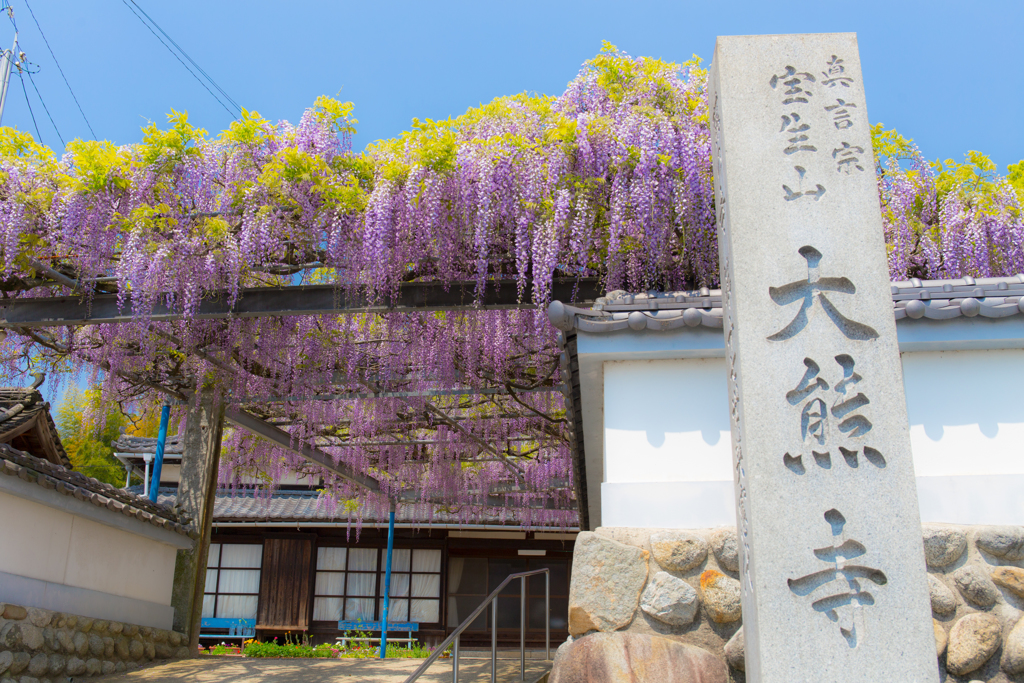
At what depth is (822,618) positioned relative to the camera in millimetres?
2334

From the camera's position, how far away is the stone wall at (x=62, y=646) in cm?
514

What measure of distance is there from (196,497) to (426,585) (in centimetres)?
504

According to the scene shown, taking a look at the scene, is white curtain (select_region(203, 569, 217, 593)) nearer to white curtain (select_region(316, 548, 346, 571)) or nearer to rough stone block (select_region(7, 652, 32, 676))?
white curtain (select_region(316, 548, 346, 571))

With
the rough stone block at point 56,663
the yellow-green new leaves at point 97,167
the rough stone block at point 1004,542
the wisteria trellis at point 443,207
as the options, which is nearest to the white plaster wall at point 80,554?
the rough stone block at point 56,663

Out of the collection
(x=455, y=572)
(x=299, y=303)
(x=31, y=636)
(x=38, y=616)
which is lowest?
(x=31, y=636)

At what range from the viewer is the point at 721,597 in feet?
10.8

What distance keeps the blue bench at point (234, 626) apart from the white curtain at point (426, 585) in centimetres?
242

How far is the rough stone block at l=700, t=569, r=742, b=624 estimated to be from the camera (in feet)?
10.8

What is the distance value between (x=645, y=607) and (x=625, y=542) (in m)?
0.29

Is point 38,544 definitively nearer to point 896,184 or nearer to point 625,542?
point 625,542

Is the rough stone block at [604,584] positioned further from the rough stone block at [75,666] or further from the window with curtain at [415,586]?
the window with curtain at [415,586]

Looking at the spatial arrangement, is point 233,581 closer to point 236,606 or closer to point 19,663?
point 236,606

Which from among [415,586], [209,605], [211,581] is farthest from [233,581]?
[415,586]

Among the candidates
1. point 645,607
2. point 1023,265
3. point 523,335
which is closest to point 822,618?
point 645,607
